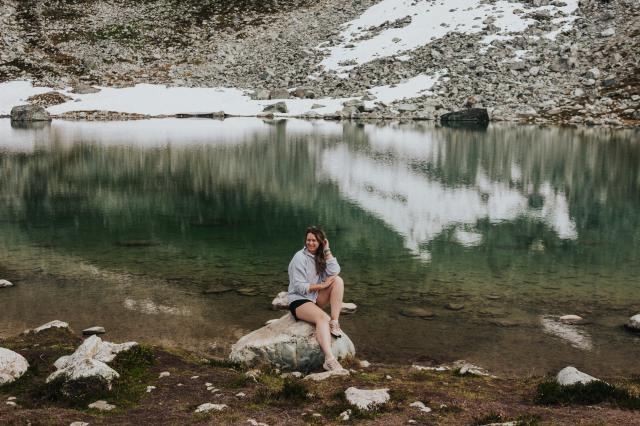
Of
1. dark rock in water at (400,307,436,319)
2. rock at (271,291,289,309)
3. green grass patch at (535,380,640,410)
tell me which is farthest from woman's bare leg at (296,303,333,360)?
dark rock in water at (400,307,436,319)

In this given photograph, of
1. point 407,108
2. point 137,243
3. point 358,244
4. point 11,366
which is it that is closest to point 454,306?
point 358,244

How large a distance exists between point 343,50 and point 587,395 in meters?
130

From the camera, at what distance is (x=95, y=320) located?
17.2 m

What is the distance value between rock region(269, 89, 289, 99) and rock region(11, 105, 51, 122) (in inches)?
1731

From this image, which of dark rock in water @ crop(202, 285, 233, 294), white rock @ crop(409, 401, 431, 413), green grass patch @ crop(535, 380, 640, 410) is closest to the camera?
white rock @ crop(409, 401, 431, 413)

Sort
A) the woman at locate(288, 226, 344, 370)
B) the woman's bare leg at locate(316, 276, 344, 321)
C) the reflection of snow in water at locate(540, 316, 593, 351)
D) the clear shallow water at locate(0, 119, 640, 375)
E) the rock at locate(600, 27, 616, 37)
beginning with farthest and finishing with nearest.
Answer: the rock at locate(600, 27, 616, 37) → the clear shallow water at locate(0, 119, 640, 375) → the reflection of snow in water at locate(540, 316, 593, 351) → the woman's bare leg at locate(316, 276, 344, 321) → the woman at locate(288, 226, 344, 370)

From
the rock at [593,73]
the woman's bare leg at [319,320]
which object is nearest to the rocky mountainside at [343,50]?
the rock at [593,73]

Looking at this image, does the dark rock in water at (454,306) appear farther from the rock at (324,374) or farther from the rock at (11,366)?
the rock at (11,366)

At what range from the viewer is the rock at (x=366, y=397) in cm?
986

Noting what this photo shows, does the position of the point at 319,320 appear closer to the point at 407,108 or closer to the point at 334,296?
the point at 334,296

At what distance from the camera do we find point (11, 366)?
11070 mm

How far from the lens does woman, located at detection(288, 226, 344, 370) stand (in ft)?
43.5

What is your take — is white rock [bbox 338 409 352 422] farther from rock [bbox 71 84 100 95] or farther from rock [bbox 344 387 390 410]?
rock [bbox 71 84 100 95]

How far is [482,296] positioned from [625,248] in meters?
10.7
